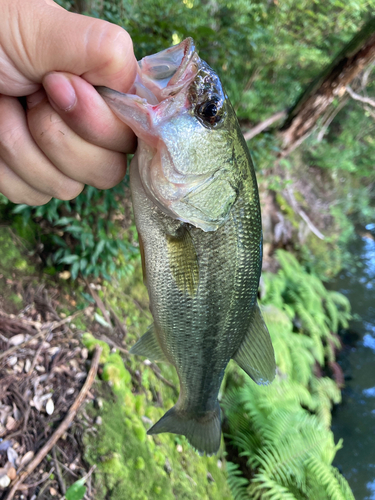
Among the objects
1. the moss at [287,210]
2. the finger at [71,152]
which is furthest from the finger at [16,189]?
the moss at [287,210]

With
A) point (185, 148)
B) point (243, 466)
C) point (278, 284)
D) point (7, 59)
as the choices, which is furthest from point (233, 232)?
point (278, 284)

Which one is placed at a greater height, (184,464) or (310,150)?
(310,150)

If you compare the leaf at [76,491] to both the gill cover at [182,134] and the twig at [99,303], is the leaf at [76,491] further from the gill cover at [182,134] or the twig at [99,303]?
the gill cover at [182,134]

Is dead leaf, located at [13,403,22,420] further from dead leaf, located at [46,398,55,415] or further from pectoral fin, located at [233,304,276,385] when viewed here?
pectoral fin, located at [233,304,276,385]

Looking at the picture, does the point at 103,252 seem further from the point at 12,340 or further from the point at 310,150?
the point at 310,150

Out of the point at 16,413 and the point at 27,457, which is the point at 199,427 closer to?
the point at 27,457

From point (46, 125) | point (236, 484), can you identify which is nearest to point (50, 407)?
point (46, 125)

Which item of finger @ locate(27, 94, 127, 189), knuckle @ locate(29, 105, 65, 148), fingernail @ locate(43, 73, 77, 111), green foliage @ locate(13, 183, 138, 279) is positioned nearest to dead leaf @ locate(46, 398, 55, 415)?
green foliage @ locate(13, 183, 138, 279)
